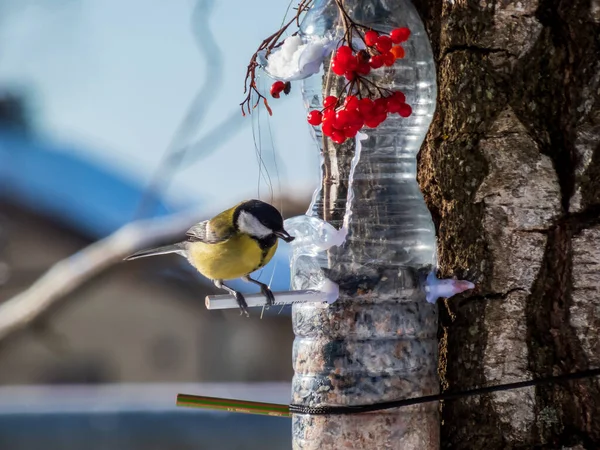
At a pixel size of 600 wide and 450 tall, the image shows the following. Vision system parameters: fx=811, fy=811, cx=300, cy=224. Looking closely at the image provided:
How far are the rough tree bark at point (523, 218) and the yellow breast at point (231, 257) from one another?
330mm

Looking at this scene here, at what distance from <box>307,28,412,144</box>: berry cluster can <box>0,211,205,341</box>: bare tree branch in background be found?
2181mm

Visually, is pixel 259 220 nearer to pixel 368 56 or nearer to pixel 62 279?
pixel 368 56

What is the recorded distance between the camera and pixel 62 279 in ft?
11.1

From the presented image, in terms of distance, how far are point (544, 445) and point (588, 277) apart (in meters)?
0.25

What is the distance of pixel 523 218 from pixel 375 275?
23cm

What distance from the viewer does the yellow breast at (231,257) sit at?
1.38 meters

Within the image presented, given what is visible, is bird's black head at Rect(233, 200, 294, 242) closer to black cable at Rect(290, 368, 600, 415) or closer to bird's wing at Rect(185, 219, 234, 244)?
bird's wing at Rect(185, 219, 234, 244)

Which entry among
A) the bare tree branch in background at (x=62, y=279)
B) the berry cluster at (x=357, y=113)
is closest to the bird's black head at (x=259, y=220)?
the berry cluster at (x=357, y=113)

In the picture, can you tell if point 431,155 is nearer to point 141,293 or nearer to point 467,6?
point 467,6

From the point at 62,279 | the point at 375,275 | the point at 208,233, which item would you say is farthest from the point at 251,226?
the point at 62,279

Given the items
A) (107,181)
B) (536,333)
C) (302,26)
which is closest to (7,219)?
(107,181)

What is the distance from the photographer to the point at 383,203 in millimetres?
1231

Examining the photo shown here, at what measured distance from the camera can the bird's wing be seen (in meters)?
1.46

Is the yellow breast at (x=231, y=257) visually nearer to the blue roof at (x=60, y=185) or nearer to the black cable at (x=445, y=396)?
the black cable at (x=445, y=396)
